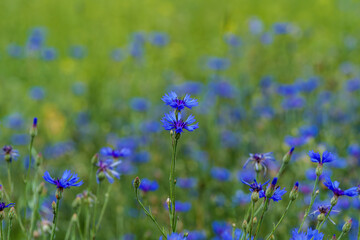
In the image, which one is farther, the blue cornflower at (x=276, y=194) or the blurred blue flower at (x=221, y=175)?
the blurred blue flower at (x=221, y=175)

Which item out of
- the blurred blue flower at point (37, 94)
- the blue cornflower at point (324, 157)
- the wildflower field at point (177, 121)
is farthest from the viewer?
the blurred blue flower at point (37, 94)

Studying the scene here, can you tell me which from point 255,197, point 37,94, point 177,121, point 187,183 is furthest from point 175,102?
point 37,94

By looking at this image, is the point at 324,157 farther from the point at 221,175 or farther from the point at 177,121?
the point at 221,175

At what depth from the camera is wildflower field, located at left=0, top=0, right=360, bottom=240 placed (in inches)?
80.3

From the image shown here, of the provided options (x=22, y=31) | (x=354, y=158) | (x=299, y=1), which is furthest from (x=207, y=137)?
(x=299, y=1)

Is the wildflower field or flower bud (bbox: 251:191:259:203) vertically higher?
the wildflower field

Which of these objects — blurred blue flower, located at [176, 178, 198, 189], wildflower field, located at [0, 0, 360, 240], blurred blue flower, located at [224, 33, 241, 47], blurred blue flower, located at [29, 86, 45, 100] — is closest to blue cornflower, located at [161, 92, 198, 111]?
wildflower field, located at [0, 0, 360, 240]

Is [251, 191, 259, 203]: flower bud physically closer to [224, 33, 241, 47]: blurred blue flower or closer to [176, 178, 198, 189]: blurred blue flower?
[176, 178, 198, 189]: blurred blue flower

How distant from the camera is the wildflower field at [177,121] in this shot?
6.69 ft

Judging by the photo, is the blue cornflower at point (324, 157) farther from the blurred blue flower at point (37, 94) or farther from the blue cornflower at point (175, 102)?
the blurred blue flower at point (37, 94)

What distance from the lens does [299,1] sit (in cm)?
712

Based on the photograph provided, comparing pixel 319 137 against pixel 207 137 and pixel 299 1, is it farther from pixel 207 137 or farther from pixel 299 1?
pixel 299 1

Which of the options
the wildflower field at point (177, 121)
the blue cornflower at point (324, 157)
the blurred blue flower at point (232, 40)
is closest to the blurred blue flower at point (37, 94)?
the wildflower field at point (177, 121)

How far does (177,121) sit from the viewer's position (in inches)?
49.6
